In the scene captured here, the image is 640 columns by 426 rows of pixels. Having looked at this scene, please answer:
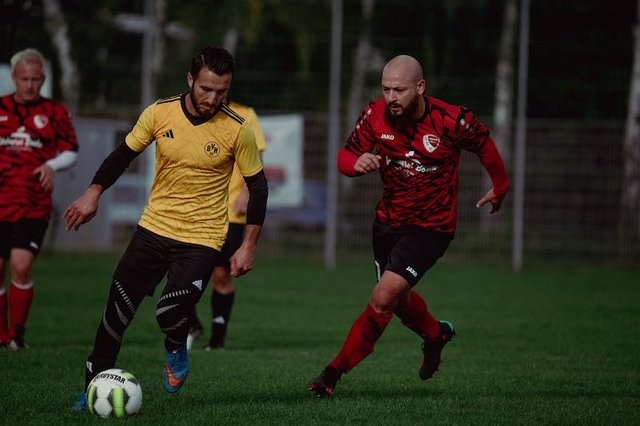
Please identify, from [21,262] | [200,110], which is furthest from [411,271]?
[21,262]

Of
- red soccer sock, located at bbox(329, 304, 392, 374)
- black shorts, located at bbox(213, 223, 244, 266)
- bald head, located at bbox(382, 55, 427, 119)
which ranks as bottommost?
red soccer sock, located at bbox(329, 304, 392, 374)

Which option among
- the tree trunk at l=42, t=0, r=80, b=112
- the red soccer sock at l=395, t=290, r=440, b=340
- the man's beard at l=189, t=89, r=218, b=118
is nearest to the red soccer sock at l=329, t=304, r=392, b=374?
the red soccer sock at l=395, t=290, r=440, b=340

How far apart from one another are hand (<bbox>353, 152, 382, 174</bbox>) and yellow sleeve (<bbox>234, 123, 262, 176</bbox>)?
2.07 feet

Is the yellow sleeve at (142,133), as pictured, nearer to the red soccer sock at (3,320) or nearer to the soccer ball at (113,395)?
the soccer ball at (113,395)

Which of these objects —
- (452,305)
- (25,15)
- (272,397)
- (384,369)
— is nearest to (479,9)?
(25,15)

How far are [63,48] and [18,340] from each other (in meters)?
17.3

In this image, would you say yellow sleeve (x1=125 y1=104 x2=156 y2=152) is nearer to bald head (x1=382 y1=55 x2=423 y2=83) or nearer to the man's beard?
the man's beard

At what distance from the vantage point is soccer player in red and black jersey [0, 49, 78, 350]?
10.1 m

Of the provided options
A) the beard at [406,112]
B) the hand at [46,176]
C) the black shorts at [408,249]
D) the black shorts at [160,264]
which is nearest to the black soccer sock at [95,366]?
the black shorts at [160,264]

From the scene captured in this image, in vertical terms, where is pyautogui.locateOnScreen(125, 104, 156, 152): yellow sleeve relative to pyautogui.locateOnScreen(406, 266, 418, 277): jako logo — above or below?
above

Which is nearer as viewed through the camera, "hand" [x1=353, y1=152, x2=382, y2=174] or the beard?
"hand" [x1=353, y1=152, x2=382, y2=174]

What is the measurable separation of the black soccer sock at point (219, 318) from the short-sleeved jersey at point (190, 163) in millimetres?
3502

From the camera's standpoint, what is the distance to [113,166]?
7012 millimetres

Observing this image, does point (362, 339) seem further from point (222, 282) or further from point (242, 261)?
point (222, 282)
